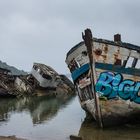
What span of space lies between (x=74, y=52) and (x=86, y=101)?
71.7 inches

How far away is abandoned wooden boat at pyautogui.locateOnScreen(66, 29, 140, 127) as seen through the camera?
12.9m

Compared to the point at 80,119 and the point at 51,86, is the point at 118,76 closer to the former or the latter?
the point at 80,119

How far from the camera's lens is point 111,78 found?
12.9 m

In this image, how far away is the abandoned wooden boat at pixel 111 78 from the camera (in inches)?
506

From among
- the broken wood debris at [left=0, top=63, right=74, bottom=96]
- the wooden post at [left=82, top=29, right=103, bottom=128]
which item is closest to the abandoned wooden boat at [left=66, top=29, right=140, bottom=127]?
the wooden post at [left=82, top=29, right=103, bottom=128]

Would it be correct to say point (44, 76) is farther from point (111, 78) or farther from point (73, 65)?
point (111, 78)

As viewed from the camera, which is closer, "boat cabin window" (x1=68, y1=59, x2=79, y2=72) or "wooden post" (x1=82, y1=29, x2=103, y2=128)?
"wooden post" (x1=82, y1=29, x2=103, y2=128)

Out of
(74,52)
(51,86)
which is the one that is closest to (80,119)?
(74,52)

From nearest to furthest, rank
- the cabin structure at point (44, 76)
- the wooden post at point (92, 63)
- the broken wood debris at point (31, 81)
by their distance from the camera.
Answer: the wooden post at point (92, 63) → the broken wood debris at point (31, 81) → the cabin structure at point (44, 76)

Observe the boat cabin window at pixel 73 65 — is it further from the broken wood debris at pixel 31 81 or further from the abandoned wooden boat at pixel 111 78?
the broken wood debris at pixel 31 81

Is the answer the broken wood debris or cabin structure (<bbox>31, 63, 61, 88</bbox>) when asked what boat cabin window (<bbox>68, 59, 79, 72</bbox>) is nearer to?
the broken wood debris

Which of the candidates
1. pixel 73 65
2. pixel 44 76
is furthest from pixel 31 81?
pixel 73 65

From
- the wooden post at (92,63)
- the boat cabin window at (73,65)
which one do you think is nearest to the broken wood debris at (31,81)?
the boat cabin window at (73,65)

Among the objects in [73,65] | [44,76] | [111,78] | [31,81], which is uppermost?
[44,76]
